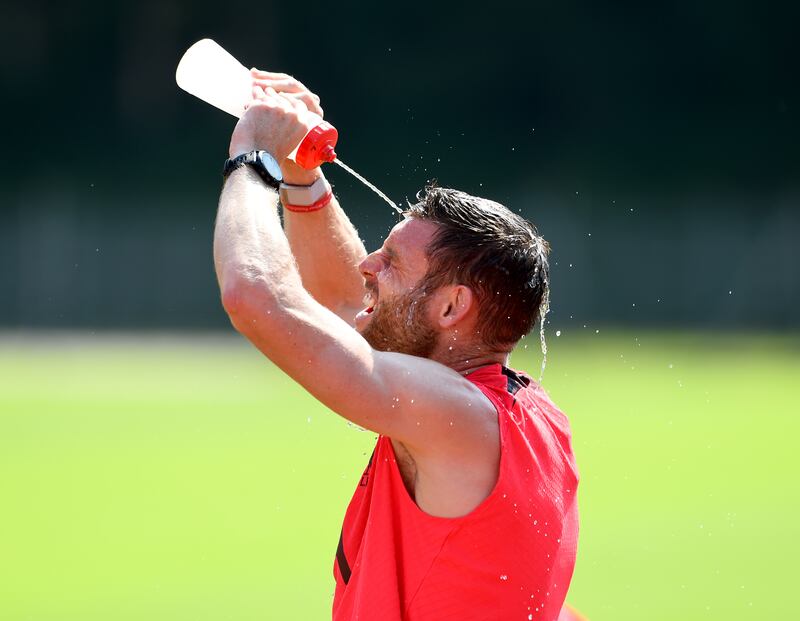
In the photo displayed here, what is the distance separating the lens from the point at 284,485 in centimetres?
882

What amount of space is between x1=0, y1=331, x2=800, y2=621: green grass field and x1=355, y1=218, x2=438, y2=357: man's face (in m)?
3.22

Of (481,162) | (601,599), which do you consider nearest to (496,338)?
(601,599)

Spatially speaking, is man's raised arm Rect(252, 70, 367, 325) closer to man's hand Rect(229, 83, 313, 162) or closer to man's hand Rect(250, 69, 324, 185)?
man's hand Rect(250, 69, 324, 185)

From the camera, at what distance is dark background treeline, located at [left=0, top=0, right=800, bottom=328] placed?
1966 cm

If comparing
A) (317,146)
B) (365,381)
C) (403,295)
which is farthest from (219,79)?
(365,381)

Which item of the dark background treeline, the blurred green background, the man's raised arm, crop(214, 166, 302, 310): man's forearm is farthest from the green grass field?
the dark background treeline

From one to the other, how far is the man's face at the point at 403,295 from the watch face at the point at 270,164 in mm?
397

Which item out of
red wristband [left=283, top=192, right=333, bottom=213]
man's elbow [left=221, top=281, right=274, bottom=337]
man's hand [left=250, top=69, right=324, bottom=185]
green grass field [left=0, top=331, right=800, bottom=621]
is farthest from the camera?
green grass field [left=0, top=331, right=800, bottom=621]

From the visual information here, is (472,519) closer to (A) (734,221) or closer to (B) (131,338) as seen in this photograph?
(B) (131,338)

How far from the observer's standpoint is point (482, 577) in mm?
2861

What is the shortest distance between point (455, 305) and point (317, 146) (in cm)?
65

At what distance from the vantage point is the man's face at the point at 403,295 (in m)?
3.14

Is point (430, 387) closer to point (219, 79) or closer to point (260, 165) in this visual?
point (260, 165)

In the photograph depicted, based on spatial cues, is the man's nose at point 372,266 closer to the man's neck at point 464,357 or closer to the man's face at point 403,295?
the man's face at point 403,295
